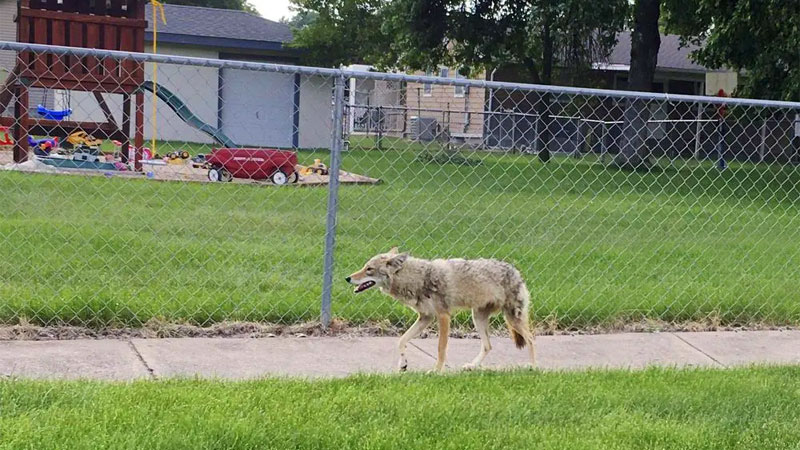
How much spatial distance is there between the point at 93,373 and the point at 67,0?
13893 mm

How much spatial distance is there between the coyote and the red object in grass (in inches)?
351

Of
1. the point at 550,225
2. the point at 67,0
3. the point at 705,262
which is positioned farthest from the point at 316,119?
the point at 705,262

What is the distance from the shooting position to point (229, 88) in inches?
1080

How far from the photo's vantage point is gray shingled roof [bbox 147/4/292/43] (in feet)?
93.4

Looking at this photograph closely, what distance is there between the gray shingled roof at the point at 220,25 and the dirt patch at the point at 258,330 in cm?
2302

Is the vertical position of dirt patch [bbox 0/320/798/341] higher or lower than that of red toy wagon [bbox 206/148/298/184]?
lower

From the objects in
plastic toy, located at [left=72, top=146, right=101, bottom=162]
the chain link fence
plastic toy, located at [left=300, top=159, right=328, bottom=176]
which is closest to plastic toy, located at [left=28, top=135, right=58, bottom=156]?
the chain link fence

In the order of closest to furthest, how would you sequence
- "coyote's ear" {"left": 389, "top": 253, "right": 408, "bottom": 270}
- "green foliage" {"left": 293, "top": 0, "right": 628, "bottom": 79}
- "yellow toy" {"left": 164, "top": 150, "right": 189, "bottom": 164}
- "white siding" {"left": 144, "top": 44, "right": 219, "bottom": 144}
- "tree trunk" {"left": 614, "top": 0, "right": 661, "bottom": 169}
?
"coyote's ear" {"left": 389, "top": 253, "right": 408, "bottom": 270} < "yellow toy" {"left": 164, "top": 150, "right": 189, "bottom": 164} < "green foliage" {"left": 293, "top": 0, "right": 628, "bottom": 79} < "tree trunk" {"left": 614, "top": 0, "right": 661, "bottom": 169} < "white siding" {"left": 144, "top": 44, "right": 219, "bottom": 144}

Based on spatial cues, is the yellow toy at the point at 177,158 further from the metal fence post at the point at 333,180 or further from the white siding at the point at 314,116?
the metal fence post at the point at 333,180

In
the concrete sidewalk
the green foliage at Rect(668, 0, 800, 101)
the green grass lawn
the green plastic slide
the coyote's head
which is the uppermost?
the green foliage at Rect(668, 0, 800, 101)

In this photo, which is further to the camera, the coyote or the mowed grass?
the mowed grass

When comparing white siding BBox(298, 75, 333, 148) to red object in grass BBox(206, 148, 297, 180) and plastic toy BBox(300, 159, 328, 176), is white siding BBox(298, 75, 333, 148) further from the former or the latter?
red object in grass BBox(206, 148, 297, 180)

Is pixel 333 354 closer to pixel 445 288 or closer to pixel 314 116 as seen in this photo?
pixel 445 288

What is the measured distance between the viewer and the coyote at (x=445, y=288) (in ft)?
17.5
